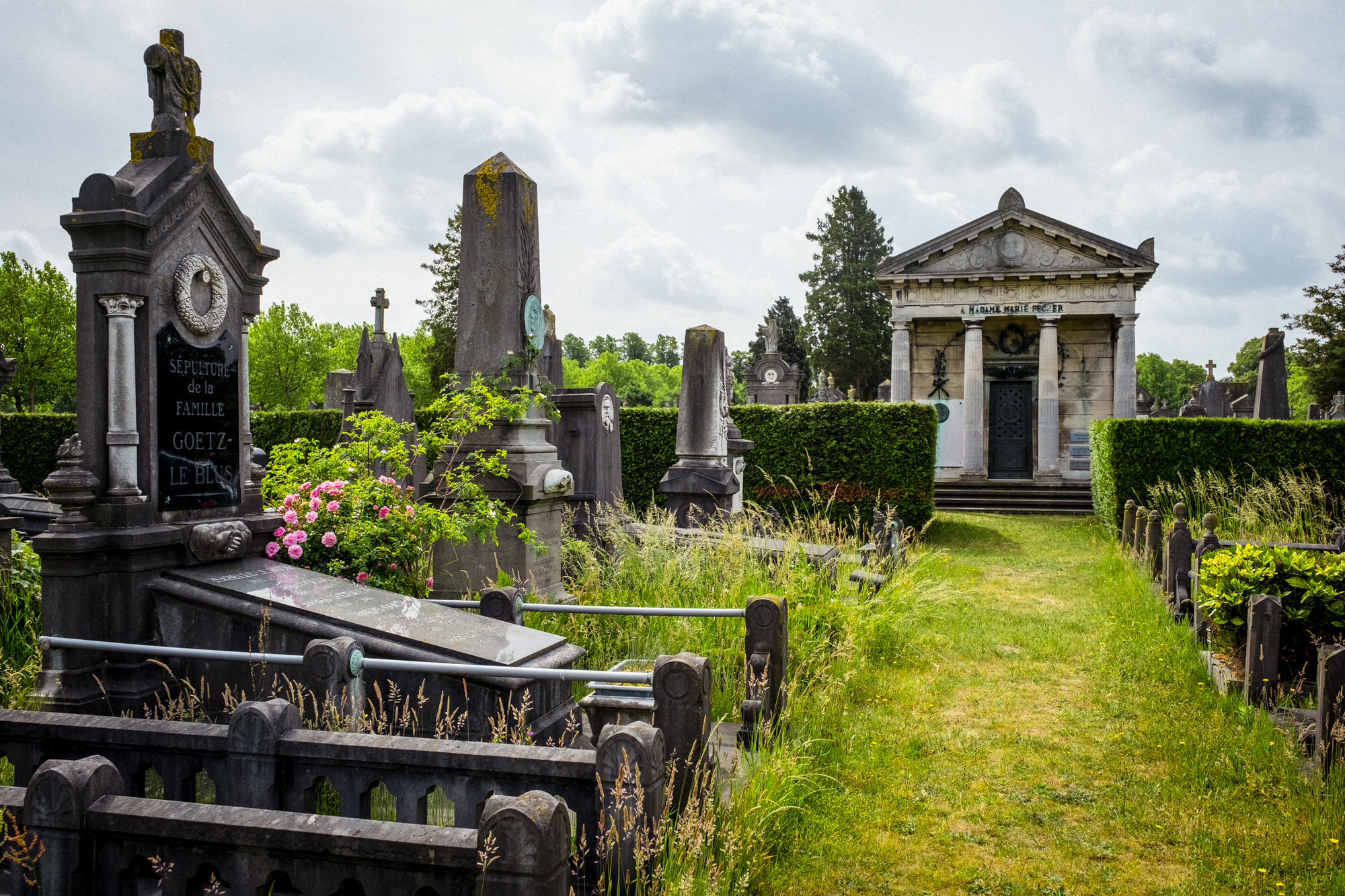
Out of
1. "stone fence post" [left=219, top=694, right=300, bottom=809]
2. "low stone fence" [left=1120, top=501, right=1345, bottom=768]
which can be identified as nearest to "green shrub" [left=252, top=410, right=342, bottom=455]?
"low stone fence" [left=1120, top=501, right=1345, bottom=768]

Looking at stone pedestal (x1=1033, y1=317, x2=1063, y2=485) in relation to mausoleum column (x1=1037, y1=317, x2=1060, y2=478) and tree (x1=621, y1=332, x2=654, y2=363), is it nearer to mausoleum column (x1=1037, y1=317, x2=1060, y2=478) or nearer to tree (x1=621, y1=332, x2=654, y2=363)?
mausoleum column (x1=1037, y1=317, x2=1060, y2=478)

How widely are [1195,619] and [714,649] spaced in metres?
4.49

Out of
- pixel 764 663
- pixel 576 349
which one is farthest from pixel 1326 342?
pixel 576 349

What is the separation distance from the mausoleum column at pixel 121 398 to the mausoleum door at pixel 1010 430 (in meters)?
22.9

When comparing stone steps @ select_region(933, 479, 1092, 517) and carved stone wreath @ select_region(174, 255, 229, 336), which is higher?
carved stone wreath @ select_region(174, 255, 229, 336)

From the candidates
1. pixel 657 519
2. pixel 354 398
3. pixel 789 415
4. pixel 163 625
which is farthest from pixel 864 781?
pixel 354 398

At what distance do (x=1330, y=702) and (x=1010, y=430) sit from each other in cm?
2095

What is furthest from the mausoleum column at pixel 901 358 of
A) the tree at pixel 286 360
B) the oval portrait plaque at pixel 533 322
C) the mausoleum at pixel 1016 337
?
the tree at pixel 286 360

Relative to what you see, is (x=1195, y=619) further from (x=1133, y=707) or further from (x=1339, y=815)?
(x=1339, y=815)

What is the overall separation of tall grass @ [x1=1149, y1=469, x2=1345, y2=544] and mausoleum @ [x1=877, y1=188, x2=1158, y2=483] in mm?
A: 7582

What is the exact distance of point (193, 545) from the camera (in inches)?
198

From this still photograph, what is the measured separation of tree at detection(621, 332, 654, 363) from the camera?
133000 mm

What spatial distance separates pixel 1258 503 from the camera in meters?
12.1

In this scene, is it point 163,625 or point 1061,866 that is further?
point 163,625
